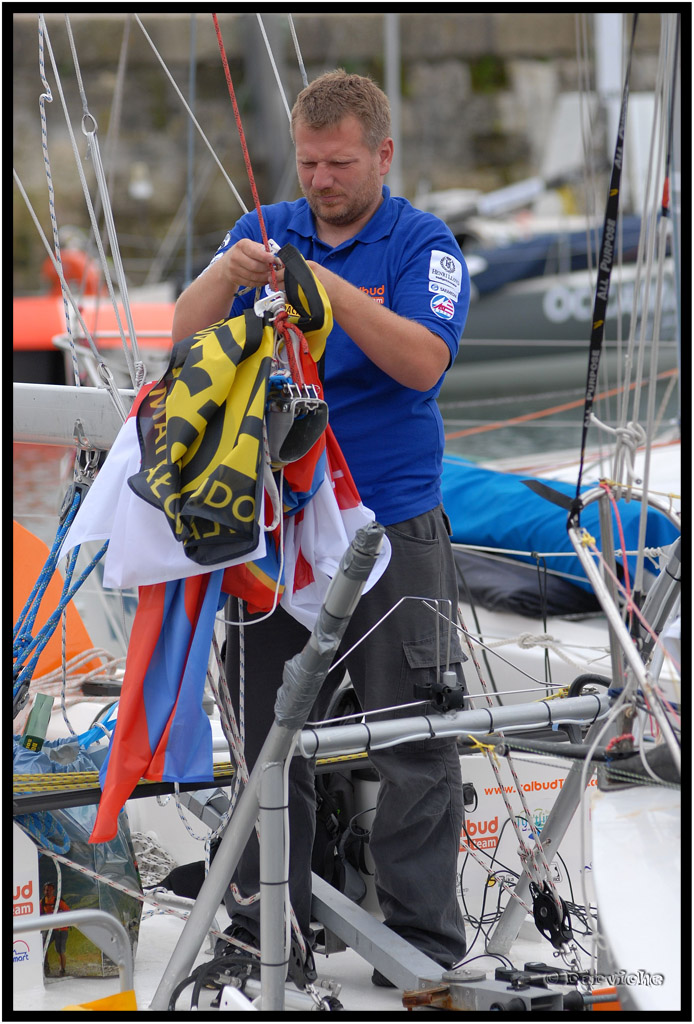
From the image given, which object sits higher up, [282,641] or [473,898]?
[282,641]

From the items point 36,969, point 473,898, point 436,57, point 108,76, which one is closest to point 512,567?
point 473,898

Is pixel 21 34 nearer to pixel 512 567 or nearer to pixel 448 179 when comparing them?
pixel 448 179

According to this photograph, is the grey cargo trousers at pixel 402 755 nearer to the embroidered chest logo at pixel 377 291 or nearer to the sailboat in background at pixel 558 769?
the sailboat in background at pixel 558 769

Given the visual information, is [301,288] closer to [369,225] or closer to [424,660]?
[369,225]

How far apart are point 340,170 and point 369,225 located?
127 millimetres

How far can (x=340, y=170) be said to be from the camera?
1927 mm

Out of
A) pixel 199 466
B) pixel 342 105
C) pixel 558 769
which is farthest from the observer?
pixel 558 769

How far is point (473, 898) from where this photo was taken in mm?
2500

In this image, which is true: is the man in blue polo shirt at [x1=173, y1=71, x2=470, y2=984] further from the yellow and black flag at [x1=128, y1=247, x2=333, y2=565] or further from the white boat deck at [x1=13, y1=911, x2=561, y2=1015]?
the yellow and black flag at [x1=128, y1=247, x2=333, y2=565]

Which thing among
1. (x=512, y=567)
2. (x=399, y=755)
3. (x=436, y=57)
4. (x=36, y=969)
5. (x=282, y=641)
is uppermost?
(x=436, y=57)

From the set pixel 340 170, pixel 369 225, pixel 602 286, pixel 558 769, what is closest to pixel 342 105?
pixel 340 170

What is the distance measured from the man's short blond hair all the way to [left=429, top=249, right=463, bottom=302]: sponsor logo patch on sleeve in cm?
20

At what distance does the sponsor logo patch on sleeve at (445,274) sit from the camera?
1924 millimetres

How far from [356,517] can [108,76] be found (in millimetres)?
16939
